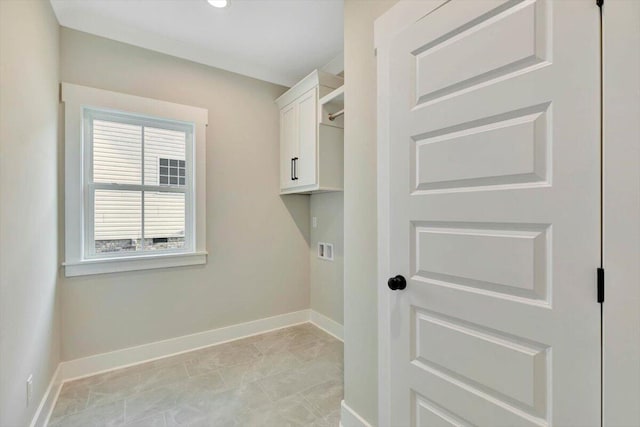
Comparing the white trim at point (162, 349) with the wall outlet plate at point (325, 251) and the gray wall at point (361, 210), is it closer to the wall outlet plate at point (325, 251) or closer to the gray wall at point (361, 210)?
the gray wall at point (361, 210)

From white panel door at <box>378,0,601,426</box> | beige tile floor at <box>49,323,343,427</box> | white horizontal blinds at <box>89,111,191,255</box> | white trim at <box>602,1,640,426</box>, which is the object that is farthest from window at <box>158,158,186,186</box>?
white trim at <box>602,1,640,426</box>

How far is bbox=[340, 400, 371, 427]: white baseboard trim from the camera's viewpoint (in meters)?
1.60

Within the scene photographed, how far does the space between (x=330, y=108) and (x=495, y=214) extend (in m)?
1.94

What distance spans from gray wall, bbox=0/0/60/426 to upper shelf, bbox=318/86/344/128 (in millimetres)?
1853

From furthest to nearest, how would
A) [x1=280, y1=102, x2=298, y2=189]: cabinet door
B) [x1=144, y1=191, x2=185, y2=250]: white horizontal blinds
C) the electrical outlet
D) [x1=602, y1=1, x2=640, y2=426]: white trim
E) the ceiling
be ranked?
[x1=280, y1=102, x2=298, y2=189]: cabinet door < [x1=144, y1=191, x2=185, y2=250]: white horizontal blinds < the ceiling < the electrical outlet < [x1=602, y1=1, x2=640, y2=426]: white trim

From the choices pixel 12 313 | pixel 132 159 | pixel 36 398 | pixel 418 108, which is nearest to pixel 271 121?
pixel 132 159

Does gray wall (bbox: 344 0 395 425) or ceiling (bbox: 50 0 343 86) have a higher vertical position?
ceiling (bbox: 50 0 343 86)

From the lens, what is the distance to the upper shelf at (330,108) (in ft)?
8.20

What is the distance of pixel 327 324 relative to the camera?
3.12 metres

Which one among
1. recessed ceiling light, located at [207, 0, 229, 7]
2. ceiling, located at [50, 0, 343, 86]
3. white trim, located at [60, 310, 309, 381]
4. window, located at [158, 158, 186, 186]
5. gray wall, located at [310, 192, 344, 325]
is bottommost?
white trim, located at [60, 310, 309, 381]

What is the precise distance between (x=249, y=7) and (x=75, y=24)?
134cm

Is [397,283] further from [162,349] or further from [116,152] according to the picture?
[116,152]

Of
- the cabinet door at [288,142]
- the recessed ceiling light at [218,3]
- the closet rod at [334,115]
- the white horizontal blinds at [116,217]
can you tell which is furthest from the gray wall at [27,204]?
the closet rod at [334,115]

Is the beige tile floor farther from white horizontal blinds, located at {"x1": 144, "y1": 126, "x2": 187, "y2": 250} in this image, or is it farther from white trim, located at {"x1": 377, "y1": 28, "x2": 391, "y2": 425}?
white horizontal blinds, located at {"x1": 144, "y1": 126, "x2": 187, "y2": 250}
